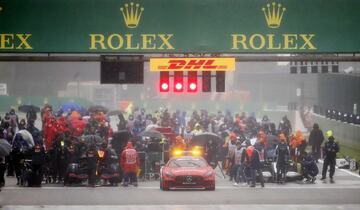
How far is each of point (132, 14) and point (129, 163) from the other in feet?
27.0

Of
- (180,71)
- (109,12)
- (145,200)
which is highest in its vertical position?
(109,12)

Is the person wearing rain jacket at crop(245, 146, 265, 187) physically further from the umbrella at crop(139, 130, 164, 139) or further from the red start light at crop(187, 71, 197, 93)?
the red start light at crop(187, 71, 197, 93)

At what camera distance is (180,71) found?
21984mm

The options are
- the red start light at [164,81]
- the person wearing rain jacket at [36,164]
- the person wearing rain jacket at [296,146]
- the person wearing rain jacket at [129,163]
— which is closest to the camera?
the red start light at [164,81]

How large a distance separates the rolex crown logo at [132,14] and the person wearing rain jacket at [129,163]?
7.86m

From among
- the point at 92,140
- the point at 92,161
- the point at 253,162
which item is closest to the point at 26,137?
the point at 92,140

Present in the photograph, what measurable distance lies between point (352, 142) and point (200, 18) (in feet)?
80.6

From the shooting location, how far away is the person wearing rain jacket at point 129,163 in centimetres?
2866

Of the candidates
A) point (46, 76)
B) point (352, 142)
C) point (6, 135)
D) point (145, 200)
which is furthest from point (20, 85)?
point (145, 200)

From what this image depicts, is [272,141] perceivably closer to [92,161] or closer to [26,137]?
[92,161]

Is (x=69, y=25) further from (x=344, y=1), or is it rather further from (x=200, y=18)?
(x=344, y=1)

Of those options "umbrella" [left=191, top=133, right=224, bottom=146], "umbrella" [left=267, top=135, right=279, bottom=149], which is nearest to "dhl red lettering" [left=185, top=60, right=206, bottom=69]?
"umbrella" [left=191, top=133, right=224, bottom=146]

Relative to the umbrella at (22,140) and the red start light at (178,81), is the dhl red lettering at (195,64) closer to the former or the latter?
the red start light at (178,81)

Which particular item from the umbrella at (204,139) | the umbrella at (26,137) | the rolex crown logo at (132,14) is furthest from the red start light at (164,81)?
the umbrella at (204,139)
